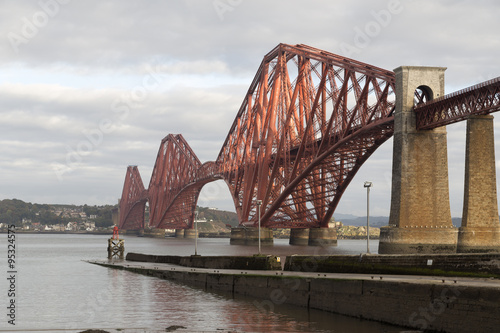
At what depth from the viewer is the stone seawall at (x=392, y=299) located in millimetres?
22562

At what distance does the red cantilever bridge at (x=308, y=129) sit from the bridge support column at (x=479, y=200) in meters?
3.47

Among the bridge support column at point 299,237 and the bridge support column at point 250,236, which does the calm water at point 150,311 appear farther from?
the bridge support column at point 299,237

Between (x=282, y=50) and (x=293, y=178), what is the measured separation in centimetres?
2144

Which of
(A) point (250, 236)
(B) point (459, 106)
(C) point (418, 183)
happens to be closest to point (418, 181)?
(C) point (418, 183)

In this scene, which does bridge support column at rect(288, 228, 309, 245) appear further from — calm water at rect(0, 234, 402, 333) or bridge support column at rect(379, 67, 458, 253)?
calm water at rect(0, 234, 402, 333)

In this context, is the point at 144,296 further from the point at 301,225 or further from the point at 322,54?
the point at 301,225

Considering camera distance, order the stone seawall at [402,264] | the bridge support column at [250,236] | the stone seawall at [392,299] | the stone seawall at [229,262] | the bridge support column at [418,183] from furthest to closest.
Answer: the bridge support column at [250,236] → the bridge support column at [418,183] → the stone seawall at [229,262] → the stone seawall at [402,264] → the stone seawall at [392,299]

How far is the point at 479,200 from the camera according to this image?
48062mm

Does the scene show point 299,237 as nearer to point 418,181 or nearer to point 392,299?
point 418,181

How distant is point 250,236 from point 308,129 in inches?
1259

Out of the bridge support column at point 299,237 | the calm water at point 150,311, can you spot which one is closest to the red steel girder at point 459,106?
the calm water at point 150,311

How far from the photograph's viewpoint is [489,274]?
2816cm

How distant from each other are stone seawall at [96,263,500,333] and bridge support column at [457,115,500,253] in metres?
17.9

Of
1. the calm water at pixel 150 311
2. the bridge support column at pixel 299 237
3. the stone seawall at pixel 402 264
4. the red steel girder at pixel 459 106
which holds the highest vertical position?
the red steel girder at pixel 459 106
